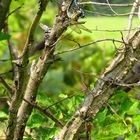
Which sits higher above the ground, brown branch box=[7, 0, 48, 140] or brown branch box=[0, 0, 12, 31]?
brown branch box=[0, 0, 12, 31]

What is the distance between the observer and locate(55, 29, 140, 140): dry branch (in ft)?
4.35

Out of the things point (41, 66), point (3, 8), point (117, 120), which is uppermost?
point (3, 8)

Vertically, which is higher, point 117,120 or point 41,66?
point 41,66

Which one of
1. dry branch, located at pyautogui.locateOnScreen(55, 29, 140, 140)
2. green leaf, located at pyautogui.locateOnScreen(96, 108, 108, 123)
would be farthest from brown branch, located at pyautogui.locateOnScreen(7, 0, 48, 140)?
green leaf, located at pyautogui.locateOnScreen(96, 108, 108, 123)

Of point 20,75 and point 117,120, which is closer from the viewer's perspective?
point 20,75

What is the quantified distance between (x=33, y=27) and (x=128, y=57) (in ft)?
0.91

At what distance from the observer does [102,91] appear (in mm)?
1342

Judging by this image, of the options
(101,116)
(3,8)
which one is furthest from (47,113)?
(3,8)

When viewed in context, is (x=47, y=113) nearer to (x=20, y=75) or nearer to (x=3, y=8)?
(x=20, y=75)

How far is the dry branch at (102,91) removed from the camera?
52.2 inches

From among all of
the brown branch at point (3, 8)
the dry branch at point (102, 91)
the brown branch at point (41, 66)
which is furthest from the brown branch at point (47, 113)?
the brown branch at point (3, 8)

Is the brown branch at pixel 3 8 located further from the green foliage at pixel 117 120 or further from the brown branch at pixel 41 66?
the green foliage at pixel 117 120

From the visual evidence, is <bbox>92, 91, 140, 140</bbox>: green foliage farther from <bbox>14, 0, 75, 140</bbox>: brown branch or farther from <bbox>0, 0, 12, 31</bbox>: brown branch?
<bbox>0, 0, 12, 31</bbox>: brown branch

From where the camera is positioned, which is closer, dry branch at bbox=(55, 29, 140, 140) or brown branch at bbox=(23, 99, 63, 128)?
dry branch at bbox=(55, 29, 140, 140)
